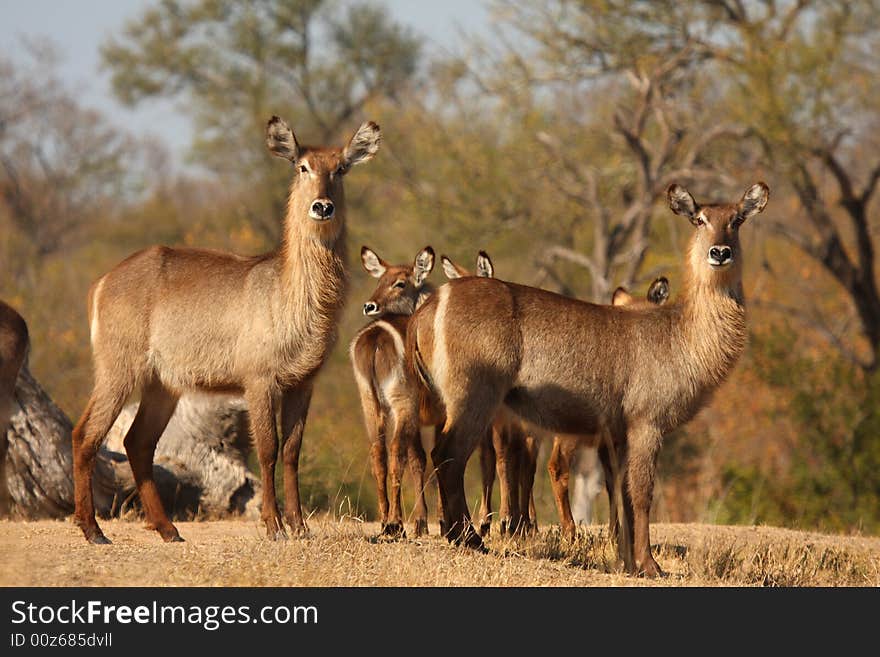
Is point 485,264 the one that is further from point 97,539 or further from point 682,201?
point 97,539

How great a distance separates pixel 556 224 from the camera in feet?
75.6

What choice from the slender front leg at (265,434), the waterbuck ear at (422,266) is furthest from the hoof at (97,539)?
the waterbuck ear at (422,266)

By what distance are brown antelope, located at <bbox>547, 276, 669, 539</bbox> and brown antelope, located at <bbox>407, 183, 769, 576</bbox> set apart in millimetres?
246

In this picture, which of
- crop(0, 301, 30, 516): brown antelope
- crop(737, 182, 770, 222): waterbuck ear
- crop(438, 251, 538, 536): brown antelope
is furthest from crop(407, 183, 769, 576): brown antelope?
crop(0, 301, 30, 516): brown antelope

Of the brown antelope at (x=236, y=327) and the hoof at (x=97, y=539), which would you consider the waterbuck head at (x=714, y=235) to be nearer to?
the brown antelope at (x=236, y=327)

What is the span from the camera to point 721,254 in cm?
768

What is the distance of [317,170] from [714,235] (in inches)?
105

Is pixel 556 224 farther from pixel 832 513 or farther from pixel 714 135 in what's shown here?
pixel 832 513

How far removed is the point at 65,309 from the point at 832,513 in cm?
1520

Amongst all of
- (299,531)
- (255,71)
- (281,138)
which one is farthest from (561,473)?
(255,71)

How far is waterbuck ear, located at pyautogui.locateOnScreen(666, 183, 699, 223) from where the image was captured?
8.10m

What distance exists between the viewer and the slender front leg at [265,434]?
7.50 meters

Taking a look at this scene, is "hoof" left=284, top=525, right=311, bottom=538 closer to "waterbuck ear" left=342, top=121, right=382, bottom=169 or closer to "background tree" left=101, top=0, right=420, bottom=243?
"waterbuck ear" left=342, top=121, right=382, bottom=169

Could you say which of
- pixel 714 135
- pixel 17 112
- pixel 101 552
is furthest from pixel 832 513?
pixel 17 112
